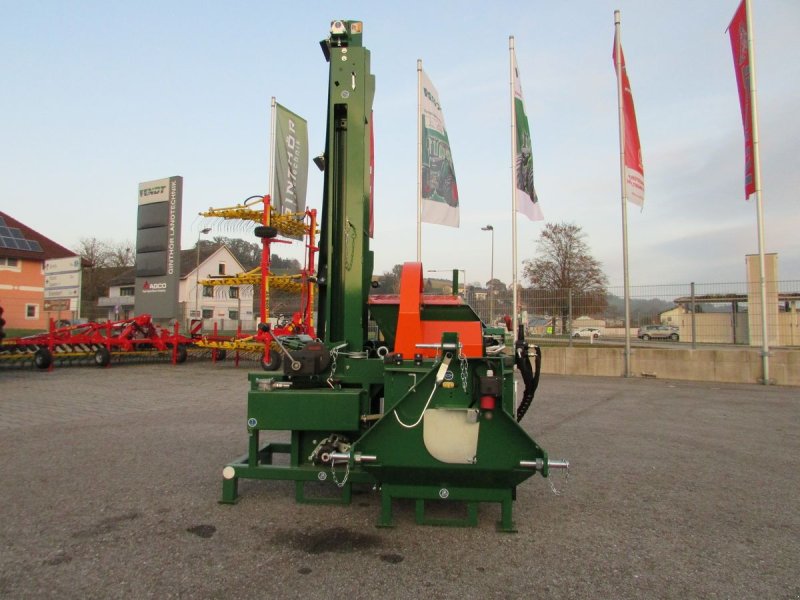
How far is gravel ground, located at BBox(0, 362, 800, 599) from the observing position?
2918 millimetres

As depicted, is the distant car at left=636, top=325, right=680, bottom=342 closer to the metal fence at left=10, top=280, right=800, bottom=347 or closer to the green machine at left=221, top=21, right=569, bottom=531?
the metal fence at left=10, top=280, right=800, bottom=347

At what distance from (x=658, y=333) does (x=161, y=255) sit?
16.3 metres

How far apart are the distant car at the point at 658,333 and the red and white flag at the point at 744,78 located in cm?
382

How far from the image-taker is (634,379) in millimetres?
14203

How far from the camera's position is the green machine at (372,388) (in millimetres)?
3535

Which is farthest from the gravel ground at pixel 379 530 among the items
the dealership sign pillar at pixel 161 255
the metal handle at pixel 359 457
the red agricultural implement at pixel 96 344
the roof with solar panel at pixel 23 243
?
the roof with solar panel at pixel 23 243

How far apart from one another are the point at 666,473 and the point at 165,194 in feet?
60.1

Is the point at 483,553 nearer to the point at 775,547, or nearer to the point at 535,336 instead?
the point at 775,547

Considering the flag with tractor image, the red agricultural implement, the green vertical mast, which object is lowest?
the red agricultural implement

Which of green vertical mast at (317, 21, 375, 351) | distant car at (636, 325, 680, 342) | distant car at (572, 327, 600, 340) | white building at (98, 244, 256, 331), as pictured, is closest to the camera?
green vertical mast at (317, 21, 375, 351)

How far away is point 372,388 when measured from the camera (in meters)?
4.39

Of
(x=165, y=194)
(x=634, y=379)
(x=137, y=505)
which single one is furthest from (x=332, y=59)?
(x=165, y=194)

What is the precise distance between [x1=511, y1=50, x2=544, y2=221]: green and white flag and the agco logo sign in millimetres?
12543

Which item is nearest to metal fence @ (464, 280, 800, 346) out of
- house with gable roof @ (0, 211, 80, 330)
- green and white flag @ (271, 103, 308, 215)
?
green and white flag @ (271, 103, 308, 215)
